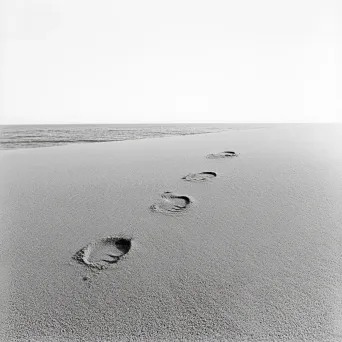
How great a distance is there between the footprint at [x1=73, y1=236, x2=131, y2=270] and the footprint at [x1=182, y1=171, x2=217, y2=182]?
1.23 meters

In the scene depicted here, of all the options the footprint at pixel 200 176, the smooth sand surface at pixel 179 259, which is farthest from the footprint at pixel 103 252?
the footprint at pixel 200 176

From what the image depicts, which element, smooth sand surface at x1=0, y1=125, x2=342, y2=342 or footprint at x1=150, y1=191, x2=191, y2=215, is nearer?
smooth sand surface at x1=0, y1=125, x2=342, y2=342

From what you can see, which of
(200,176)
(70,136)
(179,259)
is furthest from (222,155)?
(70,136)

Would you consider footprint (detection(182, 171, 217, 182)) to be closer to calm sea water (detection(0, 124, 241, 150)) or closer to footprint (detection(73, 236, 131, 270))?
footprint (detection(73, 236, 131, 270))

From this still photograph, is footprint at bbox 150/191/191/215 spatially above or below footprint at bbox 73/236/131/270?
above

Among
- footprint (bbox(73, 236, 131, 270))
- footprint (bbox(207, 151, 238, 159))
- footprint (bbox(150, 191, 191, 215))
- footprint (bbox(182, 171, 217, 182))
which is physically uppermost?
footprint (bbox(207, 151, 238, 159))

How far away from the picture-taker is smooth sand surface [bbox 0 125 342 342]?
1.15 metres

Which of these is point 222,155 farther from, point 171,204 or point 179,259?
point 179,259

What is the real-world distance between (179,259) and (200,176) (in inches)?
59.1

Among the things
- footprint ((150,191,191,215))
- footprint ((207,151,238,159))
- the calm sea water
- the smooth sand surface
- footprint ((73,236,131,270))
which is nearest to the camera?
the smooth sand surface

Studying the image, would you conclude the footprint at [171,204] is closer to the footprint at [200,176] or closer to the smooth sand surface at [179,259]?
the smooth sand surface at [179,259]

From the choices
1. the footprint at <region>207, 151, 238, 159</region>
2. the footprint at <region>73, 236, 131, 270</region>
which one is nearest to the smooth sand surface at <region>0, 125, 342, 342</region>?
the footprint at <region>73, 236, 131, 270</region>

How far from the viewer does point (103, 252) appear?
1690 mm

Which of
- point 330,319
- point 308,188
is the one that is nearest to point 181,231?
point 330,319
